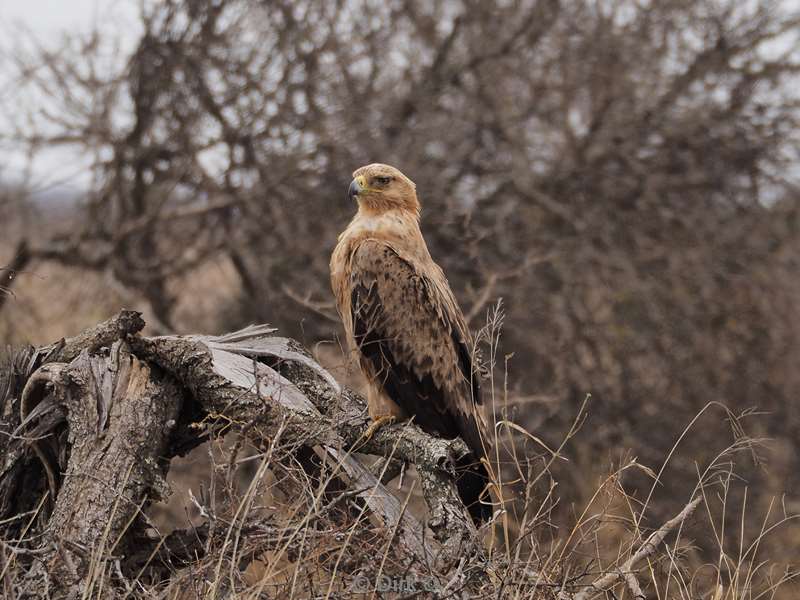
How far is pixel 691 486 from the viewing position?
9.12 m

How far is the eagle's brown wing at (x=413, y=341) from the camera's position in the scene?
475 cm

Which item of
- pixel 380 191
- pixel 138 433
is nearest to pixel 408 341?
pixel 380 191

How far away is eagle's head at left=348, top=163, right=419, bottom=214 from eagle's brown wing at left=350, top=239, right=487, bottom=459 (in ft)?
1.75

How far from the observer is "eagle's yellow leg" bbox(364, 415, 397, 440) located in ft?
14.1

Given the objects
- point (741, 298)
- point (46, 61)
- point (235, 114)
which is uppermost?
point (46, 61)

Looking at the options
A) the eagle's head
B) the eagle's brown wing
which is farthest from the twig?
the eagle's head

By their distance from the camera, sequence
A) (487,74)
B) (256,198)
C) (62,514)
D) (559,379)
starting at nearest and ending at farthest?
(62,514) → (559,379) → (256,198) → (487,74)

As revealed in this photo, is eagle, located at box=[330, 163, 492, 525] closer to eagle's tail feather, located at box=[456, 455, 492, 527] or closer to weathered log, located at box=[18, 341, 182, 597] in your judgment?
eagle's tail feather, located at box=[456, 455, 492, 527]

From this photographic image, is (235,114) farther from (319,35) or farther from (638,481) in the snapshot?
(638,481)

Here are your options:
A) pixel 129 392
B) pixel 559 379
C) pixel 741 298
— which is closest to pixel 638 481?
pixel 559 379

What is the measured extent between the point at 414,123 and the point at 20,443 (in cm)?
637

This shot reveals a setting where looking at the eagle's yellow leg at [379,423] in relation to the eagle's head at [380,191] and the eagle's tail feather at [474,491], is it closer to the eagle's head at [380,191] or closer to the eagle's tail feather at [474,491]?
the eagle's tail feather at [474,491]

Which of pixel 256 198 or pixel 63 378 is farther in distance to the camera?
pixel 256 198

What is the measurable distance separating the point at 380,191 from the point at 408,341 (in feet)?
3.18
